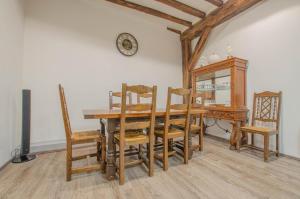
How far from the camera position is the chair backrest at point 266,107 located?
263cm

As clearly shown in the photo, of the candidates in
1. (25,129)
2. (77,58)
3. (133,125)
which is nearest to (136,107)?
(133,125)


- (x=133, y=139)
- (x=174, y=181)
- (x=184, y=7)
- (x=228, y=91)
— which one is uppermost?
(x=184, y=7)

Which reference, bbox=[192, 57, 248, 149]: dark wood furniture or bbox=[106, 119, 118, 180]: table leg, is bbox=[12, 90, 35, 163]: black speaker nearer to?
bbox=[106, 119, 118, 180]: table leg

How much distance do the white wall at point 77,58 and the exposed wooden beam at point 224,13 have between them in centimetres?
119

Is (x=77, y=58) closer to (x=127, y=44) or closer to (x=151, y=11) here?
(x=127, y=44)

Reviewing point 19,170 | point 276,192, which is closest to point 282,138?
point 276,192

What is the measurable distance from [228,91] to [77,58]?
125 inches

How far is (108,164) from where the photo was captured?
1.83 metres

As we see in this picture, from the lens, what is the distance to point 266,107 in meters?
2.79

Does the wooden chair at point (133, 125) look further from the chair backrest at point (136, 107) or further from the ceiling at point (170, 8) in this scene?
the ceiling at point (170, 8)

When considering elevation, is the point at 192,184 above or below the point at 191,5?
below

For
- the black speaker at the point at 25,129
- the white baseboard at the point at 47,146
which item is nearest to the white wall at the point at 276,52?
the white baseboard at the point at 47,146

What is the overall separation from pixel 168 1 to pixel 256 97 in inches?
101

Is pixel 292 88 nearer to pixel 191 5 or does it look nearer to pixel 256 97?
pixel 256 97
